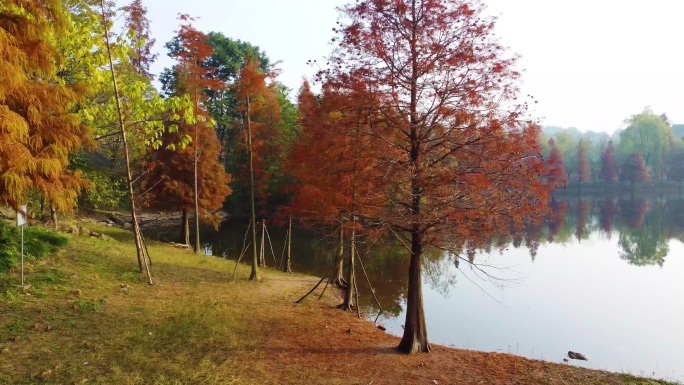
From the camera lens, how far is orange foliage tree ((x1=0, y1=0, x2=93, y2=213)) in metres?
6.02

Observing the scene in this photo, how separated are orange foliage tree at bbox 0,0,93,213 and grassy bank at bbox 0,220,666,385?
2.22m

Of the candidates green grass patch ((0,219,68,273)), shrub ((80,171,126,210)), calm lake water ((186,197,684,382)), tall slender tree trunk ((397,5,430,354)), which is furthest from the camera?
shrub ((80,171,126,210))

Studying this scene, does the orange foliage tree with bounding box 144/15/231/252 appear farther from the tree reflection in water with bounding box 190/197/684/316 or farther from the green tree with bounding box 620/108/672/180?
the green tree with bounding box 620/108/672/180

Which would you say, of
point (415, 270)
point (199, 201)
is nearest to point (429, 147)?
point (415, 270)

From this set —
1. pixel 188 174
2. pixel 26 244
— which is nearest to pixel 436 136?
pixel 26 244

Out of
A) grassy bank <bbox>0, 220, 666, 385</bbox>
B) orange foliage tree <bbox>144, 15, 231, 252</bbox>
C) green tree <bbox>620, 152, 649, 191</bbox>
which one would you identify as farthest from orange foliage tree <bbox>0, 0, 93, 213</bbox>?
green tree <bbox>620, 152, 649, 191</bbox>

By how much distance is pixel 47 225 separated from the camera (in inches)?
642

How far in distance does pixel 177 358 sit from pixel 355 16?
7111mm

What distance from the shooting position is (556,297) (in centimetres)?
1638

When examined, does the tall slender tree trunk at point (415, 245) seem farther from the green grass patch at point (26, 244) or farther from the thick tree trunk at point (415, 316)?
the green grass patch at point (26, 244)

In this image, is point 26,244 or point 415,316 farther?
point 26,244

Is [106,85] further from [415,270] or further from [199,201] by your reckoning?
[199,201]

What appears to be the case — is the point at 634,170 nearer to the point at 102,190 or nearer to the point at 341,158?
the point at 341,158

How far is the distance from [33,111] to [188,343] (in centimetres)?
453
